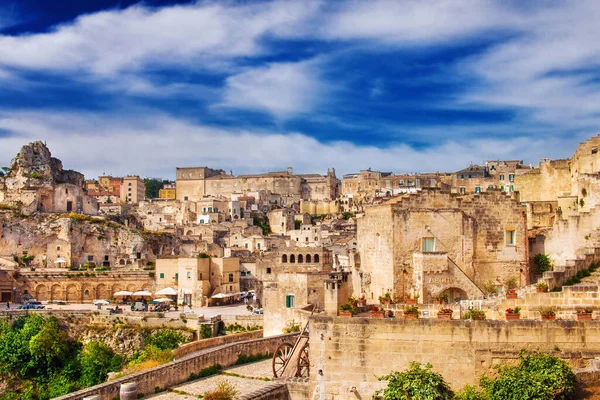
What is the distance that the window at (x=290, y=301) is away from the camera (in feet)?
82.0

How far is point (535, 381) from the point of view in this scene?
12.6 metres

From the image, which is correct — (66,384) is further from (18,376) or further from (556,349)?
(556,349)

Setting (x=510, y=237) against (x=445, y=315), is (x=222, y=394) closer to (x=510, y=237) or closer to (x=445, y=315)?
(x=445, y=315)

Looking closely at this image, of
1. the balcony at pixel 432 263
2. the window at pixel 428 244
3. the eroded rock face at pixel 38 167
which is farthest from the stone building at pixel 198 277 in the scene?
the balcony at pixel 432 263

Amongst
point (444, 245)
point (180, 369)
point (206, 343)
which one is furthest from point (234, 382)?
point (444, 245)

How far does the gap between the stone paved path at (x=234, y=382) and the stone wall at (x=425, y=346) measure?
3421 mm

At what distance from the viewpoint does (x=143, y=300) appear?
5241 cm

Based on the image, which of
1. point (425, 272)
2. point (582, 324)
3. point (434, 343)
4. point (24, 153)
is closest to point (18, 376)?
point (425, 272)

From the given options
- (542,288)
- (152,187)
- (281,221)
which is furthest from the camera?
(152,187)

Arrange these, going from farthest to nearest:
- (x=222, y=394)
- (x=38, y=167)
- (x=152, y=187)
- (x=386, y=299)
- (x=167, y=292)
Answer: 1. (x=152, y=187)
2. (x=38, y=167)
3. (x=167, y=292)
4. (x=386, y=299)
5. (x=222, y=394)

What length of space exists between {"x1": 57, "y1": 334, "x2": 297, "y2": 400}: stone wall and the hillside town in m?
1.49

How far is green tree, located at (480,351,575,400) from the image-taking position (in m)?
12.4

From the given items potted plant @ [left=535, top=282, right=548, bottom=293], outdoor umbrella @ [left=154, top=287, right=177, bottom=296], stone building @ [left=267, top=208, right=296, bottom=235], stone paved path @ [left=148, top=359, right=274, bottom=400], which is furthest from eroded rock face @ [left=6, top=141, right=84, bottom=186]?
potted plant @ [left=535, top=282, right=548, bottom=293]

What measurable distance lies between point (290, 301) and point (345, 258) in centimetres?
1956
